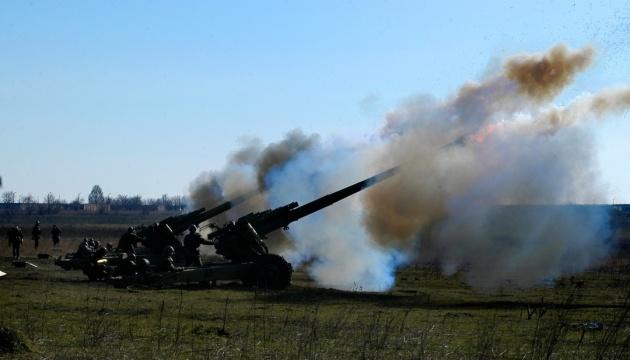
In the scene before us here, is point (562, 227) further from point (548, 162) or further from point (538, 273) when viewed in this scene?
point (548, 162)

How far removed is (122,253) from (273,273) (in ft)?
23.6

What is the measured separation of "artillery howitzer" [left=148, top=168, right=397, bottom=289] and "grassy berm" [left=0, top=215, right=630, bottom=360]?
0.55 meters

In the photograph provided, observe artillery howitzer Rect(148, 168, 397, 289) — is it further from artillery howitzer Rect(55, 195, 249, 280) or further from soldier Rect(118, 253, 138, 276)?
artillery howitzer Rect(55, 195, 249, 280)

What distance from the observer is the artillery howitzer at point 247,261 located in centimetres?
3058

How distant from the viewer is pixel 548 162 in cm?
3609

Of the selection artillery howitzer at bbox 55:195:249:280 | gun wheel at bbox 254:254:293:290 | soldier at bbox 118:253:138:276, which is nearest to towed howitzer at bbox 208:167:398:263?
gun wheel at bbox 254:254:293:290

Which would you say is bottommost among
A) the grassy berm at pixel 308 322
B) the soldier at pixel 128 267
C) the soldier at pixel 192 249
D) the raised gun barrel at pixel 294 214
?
the grassy berm at pixel 308 322

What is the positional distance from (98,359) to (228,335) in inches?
154

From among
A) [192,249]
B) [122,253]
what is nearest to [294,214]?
[192,249]

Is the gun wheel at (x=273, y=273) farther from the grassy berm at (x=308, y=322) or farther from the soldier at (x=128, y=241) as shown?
the soldier at (x=128, y=241)

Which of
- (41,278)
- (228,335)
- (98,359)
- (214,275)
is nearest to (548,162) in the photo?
(214,275)

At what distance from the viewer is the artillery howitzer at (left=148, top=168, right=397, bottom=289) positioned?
3058 cm

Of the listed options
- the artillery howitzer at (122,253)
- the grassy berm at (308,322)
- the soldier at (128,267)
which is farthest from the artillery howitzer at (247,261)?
the artillery howitzer at (122,253)

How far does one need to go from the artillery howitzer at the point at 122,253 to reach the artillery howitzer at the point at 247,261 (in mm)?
3112
